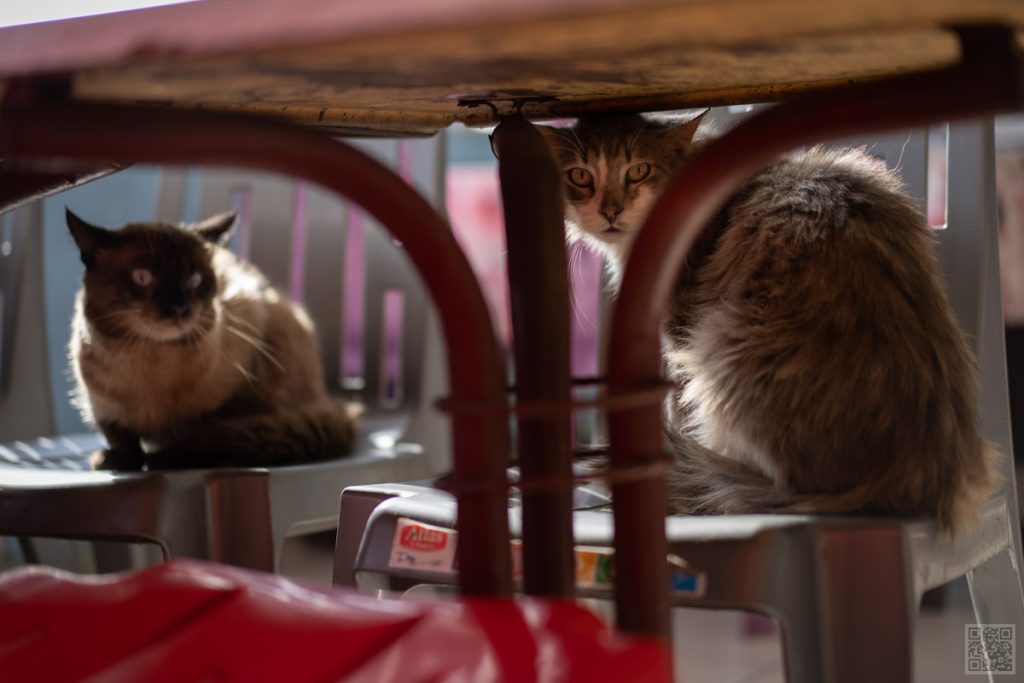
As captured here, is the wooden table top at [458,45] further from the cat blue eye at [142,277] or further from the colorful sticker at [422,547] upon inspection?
the cat blue eye at [142,277]

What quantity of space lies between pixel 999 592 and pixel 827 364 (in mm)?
492

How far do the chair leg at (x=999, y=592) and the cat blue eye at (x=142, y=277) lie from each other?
1286 millimetres

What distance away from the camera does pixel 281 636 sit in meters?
0.67

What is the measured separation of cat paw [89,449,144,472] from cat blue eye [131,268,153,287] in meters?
0.27

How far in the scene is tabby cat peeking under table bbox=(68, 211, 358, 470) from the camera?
5.39ft

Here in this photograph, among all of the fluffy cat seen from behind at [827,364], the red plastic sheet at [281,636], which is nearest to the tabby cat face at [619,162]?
the fluffy cat seen from behind at [827,364]

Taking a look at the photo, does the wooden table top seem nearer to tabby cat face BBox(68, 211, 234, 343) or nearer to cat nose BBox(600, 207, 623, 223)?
cat nose BBox(600, 207, 623, 223)

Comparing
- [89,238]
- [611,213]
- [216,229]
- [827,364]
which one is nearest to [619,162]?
[611,213]

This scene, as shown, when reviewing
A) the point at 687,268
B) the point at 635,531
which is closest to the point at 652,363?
the point at 635,531

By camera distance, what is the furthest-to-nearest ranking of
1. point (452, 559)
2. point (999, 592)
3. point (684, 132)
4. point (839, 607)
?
point (684, 132) → point (999, 592) → point (452, 559) → point (839, 607)

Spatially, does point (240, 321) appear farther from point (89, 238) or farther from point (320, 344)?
point (320, 344)

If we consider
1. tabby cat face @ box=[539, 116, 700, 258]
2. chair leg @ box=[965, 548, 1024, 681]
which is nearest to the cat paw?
tabby cat face @ box=[539, 116, 700, 258]

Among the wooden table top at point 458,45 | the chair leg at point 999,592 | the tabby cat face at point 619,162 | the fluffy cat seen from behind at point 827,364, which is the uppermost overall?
the tabby cat face at point 619,162

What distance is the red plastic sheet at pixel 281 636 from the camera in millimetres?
618
